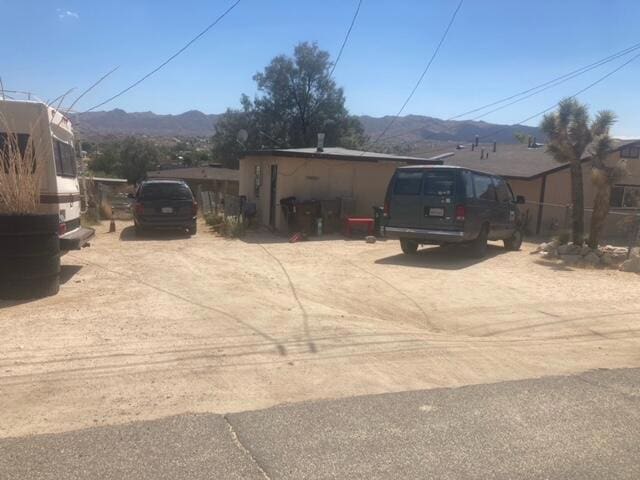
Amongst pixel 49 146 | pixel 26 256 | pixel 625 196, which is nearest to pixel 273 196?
pixel 49 146

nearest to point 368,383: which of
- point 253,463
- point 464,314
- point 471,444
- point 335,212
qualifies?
point 471,444

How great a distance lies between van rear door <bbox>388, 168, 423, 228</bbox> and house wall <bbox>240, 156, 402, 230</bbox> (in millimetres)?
5712

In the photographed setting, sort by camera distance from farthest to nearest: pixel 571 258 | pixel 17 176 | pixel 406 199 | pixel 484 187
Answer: pixel 484 187 → pixel 571 258 → pixel 406 199 → pixel 17 176

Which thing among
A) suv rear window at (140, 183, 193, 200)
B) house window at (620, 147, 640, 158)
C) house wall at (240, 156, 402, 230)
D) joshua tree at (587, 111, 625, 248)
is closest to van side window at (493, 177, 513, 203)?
joshua tree at (587, 111, 625, 248)

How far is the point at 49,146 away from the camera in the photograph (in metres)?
8.49

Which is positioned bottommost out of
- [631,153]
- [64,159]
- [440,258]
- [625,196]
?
[440,258]

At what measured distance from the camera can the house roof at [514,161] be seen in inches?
858

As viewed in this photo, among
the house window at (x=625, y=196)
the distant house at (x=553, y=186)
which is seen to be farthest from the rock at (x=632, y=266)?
the house window at (x=625, y=196)

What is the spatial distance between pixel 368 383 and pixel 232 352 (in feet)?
4.96

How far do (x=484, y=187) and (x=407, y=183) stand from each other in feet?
6.54

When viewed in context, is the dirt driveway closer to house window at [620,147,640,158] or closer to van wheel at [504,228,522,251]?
van wheel at [504,228,522,251]

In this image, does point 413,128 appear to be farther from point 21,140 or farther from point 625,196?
point 21,140

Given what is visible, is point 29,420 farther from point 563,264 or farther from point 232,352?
point 563,264

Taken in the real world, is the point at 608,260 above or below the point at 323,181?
below
